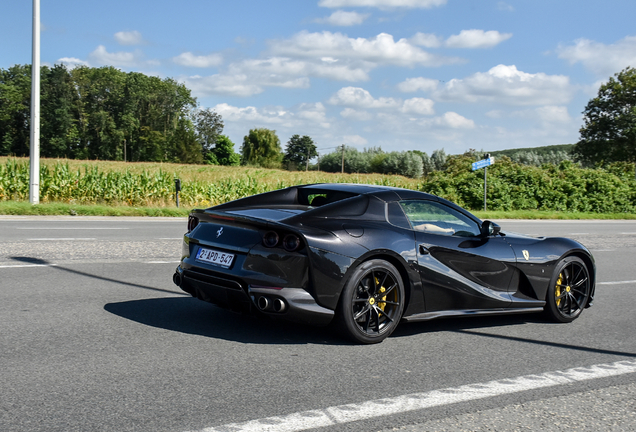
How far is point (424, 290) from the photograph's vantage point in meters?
5.26

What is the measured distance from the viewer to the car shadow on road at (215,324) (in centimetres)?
511

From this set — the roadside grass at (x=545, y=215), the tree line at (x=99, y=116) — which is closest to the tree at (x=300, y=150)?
the tree line at (x=99, y=116)

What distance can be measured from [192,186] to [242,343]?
2100cm

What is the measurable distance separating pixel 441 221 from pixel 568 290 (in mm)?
1691

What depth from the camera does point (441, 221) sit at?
19.0 ft

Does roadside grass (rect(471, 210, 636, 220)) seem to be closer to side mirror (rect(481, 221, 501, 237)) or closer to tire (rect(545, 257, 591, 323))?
tire (rect(545, 257, 591, 323))

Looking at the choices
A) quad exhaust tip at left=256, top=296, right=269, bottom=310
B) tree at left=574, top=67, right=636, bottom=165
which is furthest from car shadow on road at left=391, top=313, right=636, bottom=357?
tree at left=574, top=67, right=636, bottom=165

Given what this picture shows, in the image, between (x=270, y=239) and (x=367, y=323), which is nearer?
(x=270, y=239)

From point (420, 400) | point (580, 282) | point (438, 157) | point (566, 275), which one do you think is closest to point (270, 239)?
point (420, 400)

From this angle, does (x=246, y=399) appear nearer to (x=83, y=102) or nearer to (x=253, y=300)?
(x=253, y=300)

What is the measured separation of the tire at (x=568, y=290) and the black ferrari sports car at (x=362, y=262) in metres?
0.02

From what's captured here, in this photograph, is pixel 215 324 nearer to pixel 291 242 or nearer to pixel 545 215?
pixel 291 242

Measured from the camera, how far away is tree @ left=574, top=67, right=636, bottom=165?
67.2m

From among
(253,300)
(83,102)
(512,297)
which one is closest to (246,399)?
(253,300)
